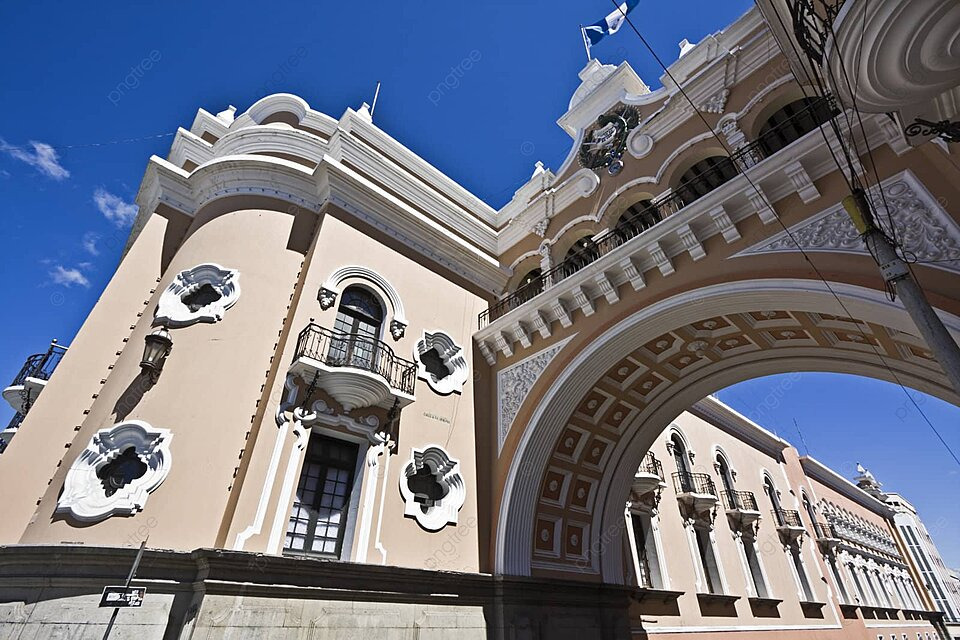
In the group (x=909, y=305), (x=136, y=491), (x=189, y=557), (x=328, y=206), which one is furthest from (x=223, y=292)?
(x=909, y=305)

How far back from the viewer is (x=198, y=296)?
30.8 ft

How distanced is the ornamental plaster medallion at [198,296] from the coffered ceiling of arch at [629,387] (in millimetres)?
7595

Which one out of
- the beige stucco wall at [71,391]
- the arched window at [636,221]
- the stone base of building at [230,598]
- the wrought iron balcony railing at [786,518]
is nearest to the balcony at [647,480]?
the stone base of building at [230,598]

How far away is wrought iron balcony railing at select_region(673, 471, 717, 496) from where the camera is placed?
1589 cm

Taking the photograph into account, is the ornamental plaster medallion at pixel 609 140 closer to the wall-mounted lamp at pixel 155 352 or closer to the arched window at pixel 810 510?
the wall-mounted lamp at pixel 155 352

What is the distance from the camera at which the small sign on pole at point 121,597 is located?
20.0 feet

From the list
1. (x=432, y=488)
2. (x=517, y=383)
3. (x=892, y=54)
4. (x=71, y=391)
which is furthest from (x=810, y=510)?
(x=71, y=391)

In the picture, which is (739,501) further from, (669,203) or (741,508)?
(669,203)

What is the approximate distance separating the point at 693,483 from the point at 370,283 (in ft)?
40.9

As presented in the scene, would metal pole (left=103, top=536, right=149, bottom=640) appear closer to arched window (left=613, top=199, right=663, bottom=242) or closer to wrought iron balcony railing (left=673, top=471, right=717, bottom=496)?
arched window (left=613, top=199, right=663, bottom=242)

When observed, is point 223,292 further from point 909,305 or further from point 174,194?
point 909,305

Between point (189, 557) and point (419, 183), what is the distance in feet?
32.8

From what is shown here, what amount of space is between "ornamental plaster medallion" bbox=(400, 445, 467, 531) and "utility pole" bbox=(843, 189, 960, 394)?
8320 millimetres

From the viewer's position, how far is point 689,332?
9945 mm
